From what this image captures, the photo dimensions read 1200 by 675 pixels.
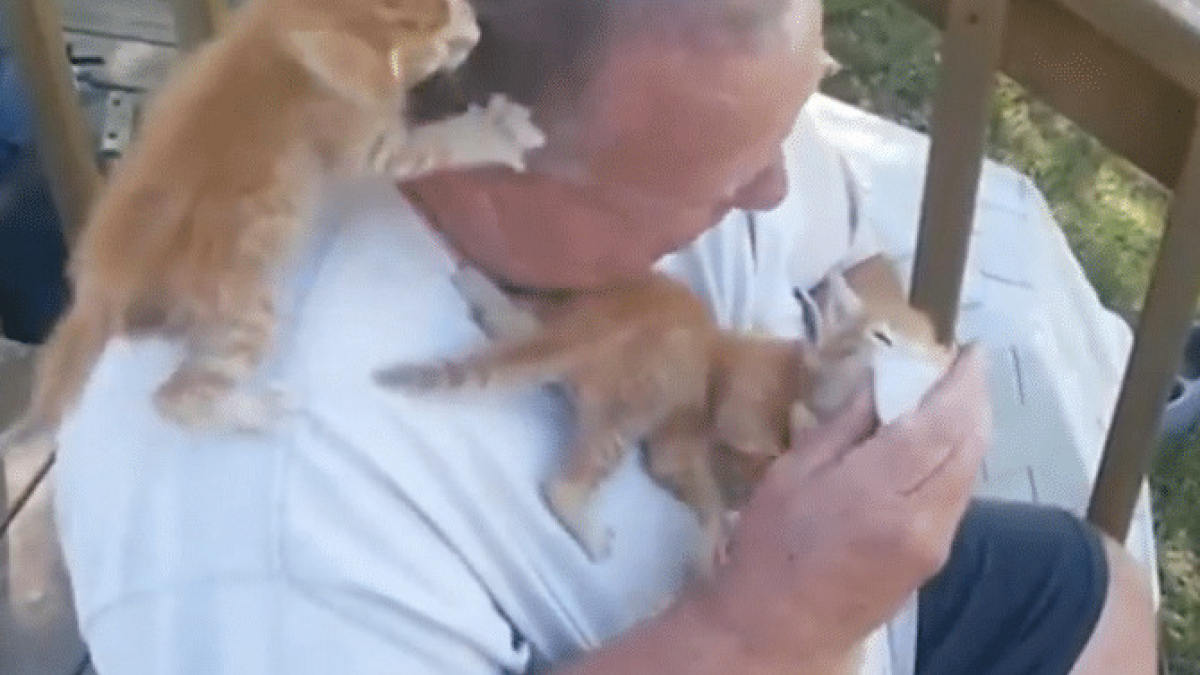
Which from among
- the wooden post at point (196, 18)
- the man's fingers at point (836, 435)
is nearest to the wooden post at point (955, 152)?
the man's fingers at point (836, 435)

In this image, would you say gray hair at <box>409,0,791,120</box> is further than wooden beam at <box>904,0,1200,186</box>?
No

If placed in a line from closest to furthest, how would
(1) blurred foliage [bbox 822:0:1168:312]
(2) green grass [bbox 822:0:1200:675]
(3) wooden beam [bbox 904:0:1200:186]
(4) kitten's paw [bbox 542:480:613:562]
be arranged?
(4) kitten's paw [bbox 542:480:613:562], (3) wooden beam [bbox 904:0:1200:186], (2) green grass [bbox 822:0:1200:675], (1) blurred foliage [bbox 822:0:1168:312]

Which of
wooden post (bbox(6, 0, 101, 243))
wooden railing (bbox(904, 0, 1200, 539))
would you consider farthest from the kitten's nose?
wooden post (bbox(6, 0, 101, 243))

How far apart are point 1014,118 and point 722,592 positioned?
1.98m

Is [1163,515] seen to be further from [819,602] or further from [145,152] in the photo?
[145,152]

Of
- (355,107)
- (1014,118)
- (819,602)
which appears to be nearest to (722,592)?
(819,602)

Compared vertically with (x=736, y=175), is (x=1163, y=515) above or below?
below

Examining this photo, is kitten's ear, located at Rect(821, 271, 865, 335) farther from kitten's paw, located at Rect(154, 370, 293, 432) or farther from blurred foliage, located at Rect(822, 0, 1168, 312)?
blurred foliage, located at Rect(822, 0, 1168, 312)

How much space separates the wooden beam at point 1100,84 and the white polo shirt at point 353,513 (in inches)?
18.3

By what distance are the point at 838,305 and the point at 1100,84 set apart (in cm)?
27

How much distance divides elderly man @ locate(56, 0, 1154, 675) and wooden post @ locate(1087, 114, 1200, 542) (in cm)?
27

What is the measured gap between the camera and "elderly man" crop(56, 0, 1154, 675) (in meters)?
0.88

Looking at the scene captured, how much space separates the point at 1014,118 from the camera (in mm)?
2773

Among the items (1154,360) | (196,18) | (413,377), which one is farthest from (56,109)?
(1154,360)
